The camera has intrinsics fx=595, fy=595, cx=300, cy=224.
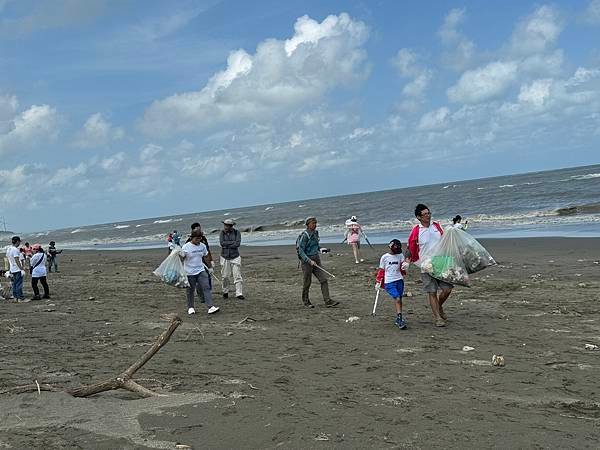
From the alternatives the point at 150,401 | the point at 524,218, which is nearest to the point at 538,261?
the point at 150,401

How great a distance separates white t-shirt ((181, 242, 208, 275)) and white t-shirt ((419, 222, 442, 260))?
390cm

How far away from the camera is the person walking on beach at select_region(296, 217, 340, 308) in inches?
421

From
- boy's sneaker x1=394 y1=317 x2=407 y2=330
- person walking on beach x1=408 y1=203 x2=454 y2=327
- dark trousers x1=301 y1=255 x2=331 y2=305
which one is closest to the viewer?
boy's sneaker x1=394 y1=317 x2=407 y2=330

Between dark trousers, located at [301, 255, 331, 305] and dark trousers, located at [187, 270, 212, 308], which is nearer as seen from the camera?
dark trousers, located at [187, 270, 212, 308]

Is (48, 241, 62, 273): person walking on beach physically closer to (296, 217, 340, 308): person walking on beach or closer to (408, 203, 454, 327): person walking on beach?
(296, 217, 340, 308): person walking on beach

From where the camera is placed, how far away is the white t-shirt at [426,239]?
843 cm

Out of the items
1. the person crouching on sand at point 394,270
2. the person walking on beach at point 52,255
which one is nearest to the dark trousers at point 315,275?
the person crouching on sand at point 394,270

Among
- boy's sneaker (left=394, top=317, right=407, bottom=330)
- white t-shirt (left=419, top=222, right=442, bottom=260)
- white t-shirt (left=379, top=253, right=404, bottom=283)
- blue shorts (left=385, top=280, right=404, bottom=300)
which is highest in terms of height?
white t-shirt (left=419, top=222, right=442, bottom=260)

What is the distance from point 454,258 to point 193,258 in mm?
4509

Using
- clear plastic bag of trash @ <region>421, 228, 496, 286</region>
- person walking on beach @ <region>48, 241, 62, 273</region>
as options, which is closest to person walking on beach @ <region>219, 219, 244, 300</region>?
clear plastic bag of trash @ <region>421, 228, 496, 286</region>

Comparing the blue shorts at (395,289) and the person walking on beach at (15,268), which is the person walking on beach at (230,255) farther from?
the person walking on beach at (15,268)

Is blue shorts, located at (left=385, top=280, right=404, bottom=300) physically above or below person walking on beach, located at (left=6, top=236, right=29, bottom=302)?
below

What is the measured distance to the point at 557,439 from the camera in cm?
421

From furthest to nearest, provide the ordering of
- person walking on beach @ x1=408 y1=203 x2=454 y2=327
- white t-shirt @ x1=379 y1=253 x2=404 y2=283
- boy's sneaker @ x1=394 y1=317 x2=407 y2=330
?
white t-shirt @ x1=379 y1=253 x2=404 y2=283, person walking on beach @ x1=408 y1=203 x2=454 y2=327, boy's sneaker @ x1=394 y1=317 x2=407 y2=330
